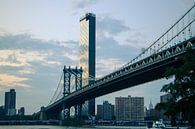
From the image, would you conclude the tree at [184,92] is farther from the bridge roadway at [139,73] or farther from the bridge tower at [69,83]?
the bridge tower at [69,83]

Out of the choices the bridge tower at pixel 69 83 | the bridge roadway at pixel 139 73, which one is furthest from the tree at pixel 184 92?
the bridge tower at pixel 69 83

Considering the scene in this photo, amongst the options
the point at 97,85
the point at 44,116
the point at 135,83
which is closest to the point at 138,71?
the point at 135,83

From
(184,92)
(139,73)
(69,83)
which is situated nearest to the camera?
(184,92)

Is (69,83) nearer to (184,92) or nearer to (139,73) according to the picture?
(139,73)

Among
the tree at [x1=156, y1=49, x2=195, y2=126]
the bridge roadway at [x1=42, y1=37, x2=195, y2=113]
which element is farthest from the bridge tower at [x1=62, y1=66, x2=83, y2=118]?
the tree at [x1=156, y1=49, x2=195, y2=126]

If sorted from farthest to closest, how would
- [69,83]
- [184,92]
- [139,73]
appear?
[69,83]
[139,73]
[184,92]

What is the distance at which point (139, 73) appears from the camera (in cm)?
7819

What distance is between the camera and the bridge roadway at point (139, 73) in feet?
213

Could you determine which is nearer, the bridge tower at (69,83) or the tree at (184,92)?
the tree at (184,92)

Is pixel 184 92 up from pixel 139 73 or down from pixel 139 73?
down

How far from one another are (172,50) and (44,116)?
104 metres

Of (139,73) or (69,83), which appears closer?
(139,73)

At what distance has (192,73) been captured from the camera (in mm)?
30938

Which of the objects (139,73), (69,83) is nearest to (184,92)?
(139,73)
